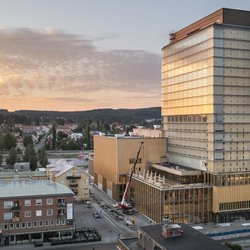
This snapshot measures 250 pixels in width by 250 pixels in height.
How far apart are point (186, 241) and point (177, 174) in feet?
116

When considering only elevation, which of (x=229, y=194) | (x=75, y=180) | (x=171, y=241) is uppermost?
(x=171, y=241)

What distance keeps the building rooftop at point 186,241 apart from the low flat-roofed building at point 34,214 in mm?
21104

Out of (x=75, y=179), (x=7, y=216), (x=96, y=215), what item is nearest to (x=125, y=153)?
(x=75, y=179)

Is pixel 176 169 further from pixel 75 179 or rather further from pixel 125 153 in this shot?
pixel 75 179

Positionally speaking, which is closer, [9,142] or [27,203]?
[27,203]

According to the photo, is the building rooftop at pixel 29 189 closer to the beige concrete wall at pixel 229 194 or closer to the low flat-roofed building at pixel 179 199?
the low flat-roofed building at pixel 179 199

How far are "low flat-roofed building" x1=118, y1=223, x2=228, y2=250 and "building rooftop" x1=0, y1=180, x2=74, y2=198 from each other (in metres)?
19.6

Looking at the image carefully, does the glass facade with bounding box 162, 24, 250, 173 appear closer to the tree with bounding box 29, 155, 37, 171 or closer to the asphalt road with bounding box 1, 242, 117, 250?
the asphalt road with bounding box 1, 242, 117, 250

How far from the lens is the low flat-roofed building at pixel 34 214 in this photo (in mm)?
54500

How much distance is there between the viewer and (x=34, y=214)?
→ 55.4 metres

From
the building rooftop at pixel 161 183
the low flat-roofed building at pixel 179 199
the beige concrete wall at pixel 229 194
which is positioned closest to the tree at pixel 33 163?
the building rooftop at pixel 161 183

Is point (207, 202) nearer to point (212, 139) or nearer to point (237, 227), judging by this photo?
point (237, 227)

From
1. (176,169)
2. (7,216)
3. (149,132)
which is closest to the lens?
(7,216)

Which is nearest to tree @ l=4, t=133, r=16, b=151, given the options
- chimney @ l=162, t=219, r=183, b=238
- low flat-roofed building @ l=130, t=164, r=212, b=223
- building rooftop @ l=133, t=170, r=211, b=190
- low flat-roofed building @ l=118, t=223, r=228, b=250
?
building rooftop @ l=133, t=170, r=211, b=190
